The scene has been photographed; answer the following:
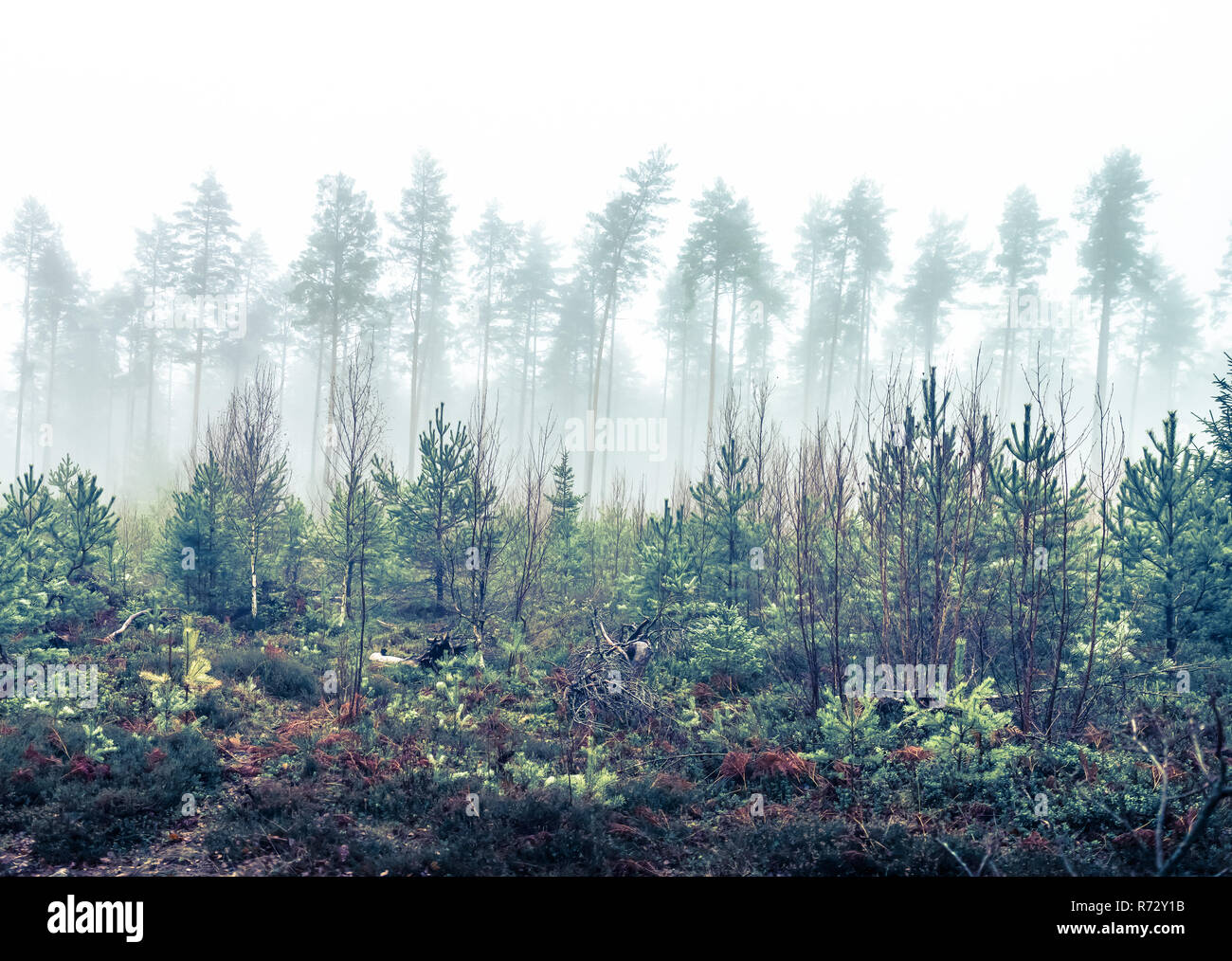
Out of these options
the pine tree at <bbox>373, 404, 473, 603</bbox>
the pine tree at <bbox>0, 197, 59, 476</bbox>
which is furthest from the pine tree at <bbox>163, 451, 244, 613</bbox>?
the pine tree at <bbox>0, 197, 59, 476</bbox>

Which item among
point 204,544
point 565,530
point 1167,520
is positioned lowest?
point 204,544

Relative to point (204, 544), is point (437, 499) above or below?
above

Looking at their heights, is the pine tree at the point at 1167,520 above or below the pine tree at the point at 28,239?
below

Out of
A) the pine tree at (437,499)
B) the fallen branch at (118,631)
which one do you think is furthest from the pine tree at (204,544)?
the pine tree at (437,499)

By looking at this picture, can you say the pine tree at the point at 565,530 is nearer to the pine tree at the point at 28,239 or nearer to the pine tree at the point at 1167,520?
the pine tree at the point at 1167,520

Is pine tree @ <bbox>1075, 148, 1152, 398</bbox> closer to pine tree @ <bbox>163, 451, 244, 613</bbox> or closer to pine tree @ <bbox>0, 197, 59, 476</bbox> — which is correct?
pine tree @ <bbox>163, 451, 244, 613</bbox>

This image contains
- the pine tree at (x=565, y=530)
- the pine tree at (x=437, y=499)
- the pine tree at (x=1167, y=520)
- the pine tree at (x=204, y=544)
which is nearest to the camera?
the pine tree at (x=1167, y=520)

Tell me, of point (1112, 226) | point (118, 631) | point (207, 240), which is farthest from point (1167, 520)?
point (207, 240)

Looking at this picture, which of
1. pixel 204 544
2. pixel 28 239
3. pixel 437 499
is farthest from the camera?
pixel 28 239

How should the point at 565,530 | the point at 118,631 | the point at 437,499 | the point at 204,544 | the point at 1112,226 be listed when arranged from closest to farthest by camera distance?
the point at 118,631 < the point at 204,544 < the point at 437,499 < the point at 565,530 < the point at 1112,226

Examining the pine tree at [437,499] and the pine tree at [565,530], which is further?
the pine tree at [565,530]

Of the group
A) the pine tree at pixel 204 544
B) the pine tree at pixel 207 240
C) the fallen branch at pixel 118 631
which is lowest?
the fallen branch at pixel 118 631

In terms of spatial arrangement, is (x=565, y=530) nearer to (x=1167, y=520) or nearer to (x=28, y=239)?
(x=1167, y=520)
